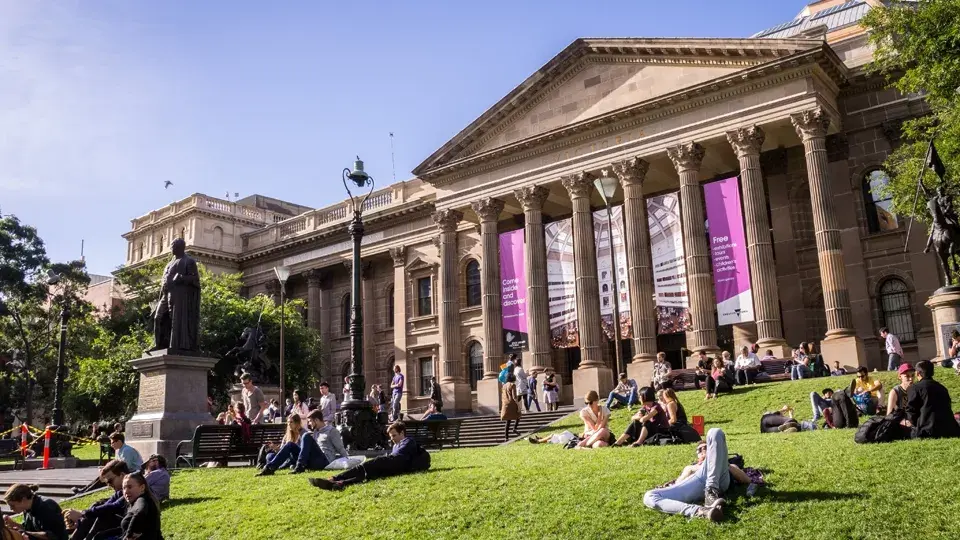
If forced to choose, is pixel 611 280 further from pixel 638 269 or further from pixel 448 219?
pixel 448 219

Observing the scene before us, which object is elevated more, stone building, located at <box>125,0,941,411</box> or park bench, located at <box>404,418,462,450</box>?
stone building, located at <box>125,0,941,411</box>

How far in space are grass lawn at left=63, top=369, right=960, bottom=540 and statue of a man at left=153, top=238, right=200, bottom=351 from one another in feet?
11.4

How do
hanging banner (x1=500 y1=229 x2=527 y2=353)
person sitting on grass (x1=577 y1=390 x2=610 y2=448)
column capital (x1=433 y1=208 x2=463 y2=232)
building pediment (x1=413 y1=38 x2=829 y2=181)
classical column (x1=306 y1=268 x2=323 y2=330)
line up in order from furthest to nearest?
classical column (x1=306 y1=268 x2=323 y2=330), column capital (x1=433 y1=208 x2=463 y2=232), hanging banner (x1=500 y1=229 x2=527 y2=353), building pediment (x1=413 y1=38 x2=829 y2=181), person sitting on grass (x1=577 y1=390 x2=610 y2=448)

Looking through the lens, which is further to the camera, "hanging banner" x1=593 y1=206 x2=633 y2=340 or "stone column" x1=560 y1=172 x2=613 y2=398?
"hanging banner" x1=593 y1=206 x2=633 y2=340

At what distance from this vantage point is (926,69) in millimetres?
19219

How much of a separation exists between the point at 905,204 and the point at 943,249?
4148mm

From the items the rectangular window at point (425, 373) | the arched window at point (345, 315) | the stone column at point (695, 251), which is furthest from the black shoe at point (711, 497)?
the arched window at point (345, 315)

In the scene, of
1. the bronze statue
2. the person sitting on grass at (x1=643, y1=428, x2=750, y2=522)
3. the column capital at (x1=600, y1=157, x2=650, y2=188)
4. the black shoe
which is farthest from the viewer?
the column capital at (x1=600, y1=157, x2=650, y2=188)

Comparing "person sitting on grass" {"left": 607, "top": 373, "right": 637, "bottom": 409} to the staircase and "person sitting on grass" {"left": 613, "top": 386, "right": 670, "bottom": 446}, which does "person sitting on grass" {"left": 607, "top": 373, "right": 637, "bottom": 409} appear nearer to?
the staircase

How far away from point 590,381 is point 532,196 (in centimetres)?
823

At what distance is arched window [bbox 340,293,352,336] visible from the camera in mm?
46250

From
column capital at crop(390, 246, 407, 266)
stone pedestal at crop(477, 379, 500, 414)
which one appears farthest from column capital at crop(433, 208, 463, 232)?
stone pedestal at crop(477, 379, 500, 414)

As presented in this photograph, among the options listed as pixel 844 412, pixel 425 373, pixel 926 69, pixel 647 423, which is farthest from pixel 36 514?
pixel 425 373

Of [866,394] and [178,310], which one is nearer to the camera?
[866,394]
